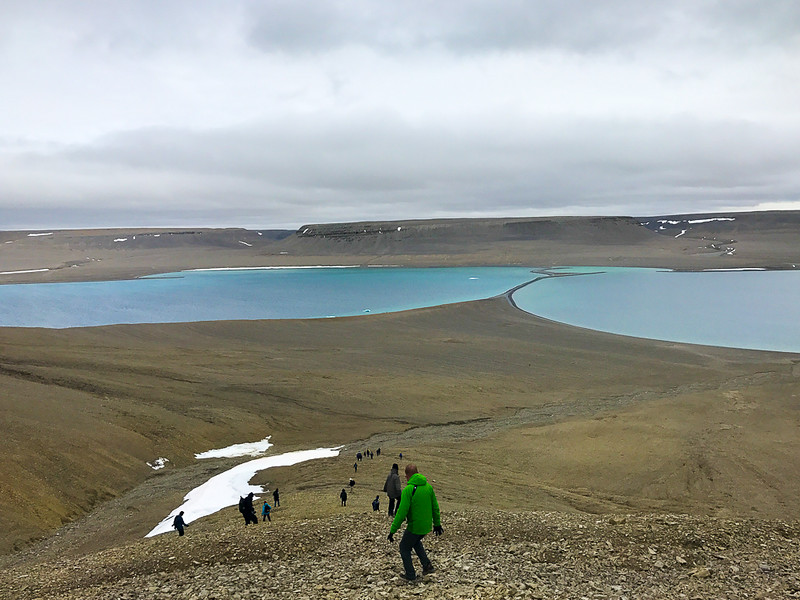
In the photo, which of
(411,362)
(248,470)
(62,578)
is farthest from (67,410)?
(411,362)

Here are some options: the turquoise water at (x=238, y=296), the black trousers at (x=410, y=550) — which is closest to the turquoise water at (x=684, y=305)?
the turquoise water at (x=238, y=296)

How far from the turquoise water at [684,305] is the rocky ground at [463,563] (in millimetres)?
32345

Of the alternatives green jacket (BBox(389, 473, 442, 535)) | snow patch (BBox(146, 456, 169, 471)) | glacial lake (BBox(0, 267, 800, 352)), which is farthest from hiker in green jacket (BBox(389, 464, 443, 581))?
glacial lake (BBox(0, 267, 800, 352))

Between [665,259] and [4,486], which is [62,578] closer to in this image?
[4,486]

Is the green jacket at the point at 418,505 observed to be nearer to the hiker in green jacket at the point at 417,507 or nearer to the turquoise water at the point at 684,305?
the hiker in green jacket at the point at 417,507

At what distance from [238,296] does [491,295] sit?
3323cm

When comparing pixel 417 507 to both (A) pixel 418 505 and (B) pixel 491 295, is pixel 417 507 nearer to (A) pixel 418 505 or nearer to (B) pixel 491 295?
(A) pixel 418 505

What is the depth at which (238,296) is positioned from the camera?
72.0 meters

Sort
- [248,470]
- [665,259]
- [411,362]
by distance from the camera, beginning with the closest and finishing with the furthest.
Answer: [248,470], [411,362], [665,259]

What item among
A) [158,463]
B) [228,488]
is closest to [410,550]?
[228,488]

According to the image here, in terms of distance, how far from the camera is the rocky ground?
6.30 m

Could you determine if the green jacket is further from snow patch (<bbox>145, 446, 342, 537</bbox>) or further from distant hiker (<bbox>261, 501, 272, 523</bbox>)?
snow patch (<bbox>145, 446, 342, 537</bbox>)

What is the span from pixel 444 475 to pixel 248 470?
569 centimetres

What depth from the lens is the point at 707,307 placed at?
51.9 metres
